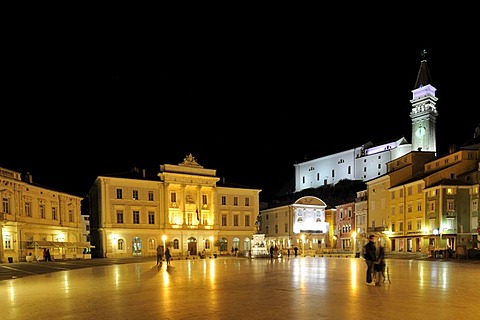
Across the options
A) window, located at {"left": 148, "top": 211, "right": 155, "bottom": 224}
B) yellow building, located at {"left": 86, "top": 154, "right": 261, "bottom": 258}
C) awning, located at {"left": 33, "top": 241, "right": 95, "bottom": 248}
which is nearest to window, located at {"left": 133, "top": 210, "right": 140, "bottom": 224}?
yellow building, located at {"left": 86, "top": 154, "right": 261, "bottom": 258}

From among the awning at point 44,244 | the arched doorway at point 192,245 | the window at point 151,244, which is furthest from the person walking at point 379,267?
the arched doorway at point 192,245

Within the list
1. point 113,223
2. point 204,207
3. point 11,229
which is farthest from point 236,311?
point 204,207

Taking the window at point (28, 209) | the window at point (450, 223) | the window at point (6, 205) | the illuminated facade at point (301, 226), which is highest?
the window at point (6, 205)

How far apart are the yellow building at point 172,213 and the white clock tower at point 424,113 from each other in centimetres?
5172

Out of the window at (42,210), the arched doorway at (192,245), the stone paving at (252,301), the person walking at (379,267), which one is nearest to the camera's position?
the stone paving at (252,301)

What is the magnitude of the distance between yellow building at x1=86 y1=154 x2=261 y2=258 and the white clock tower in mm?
51725

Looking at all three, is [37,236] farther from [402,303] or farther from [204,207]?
[402,303]

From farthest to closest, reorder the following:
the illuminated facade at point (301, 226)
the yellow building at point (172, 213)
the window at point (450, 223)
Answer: the illuminated facade at point (301, 226)
the yellow building at point (172, 213)
the window at point (450, 223)

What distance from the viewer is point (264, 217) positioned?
85.7m

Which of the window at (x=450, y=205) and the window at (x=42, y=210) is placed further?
the window at (x=450, y=205)

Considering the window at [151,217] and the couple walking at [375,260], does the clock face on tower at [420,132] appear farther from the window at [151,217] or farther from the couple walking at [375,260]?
the couple walking at [375,260]

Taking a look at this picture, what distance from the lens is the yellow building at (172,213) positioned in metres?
56.7

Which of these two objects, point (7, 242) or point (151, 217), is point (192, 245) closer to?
point (151, 217)

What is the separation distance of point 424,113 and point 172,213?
224 ft
